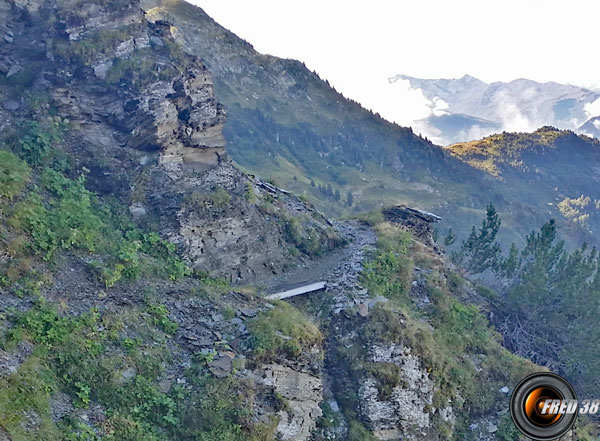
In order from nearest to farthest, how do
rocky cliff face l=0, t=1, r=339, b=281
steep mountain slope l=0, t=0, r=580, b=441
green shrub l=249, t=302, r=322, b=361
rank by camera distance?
1. steep mountain slope l=0, t=0, r=580, b=441
2. green shrub l=249, t=302, r=322, b=361
3. rocky cliff face l=0, t=1, r=339, b=281

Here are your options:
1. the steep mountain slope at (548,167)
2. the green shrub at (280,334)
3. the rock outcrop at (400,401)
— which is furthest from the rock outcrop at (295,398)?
the steep mountain slope at (548,167)

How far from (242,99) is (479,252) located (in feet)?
196

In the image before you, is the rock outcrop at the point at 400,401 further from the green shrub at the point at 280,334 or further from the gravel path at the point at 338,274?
the gravel path at the point at 338,274

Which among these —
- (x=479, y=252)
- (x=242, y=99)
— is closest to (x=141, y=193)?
(x=479, y=252)

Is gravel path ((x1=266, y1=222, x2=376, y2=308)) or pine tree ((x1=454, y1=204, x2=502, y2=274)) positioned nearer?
gravel path ((x1=266, y1=222, x2=376, y2=308))

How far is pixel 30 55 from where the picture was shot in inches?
1061

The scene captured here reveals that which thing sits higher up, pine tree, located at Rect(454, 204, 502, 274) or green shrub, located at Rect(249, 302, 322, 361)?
pine tree, located at Rect(454, 204, 502, 274)

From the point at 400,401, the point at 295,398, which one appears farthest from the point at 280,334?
the point at 400,401

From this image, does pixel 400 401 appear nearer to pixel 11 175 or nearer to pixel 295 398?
pixel 295 398

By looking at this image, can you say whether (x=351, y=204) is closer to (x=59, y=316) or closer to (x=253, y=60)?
(x=253, y=60)

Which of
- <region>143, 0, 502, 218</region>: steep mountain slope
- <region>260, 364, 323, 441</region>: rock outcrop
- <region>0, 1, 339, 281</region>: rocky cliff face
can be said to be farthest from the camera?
<region>143, 0, 502, 218</region>: steep mountain slope

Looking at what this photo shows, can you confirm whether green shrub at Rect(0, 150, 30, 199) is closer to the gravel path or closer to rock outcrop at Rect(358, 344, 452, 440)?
the gravel path

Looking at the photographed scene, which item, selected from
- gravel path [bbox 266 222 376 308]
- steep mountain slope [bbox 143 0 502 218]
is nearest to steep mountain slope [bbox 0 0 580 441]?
gravel path [bbox 266 222 376 308]

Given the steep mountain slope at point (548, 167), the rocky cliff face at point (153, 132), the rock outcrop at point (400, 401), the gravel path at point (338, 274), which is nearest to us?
the rock outcrop at point (400, 401)
